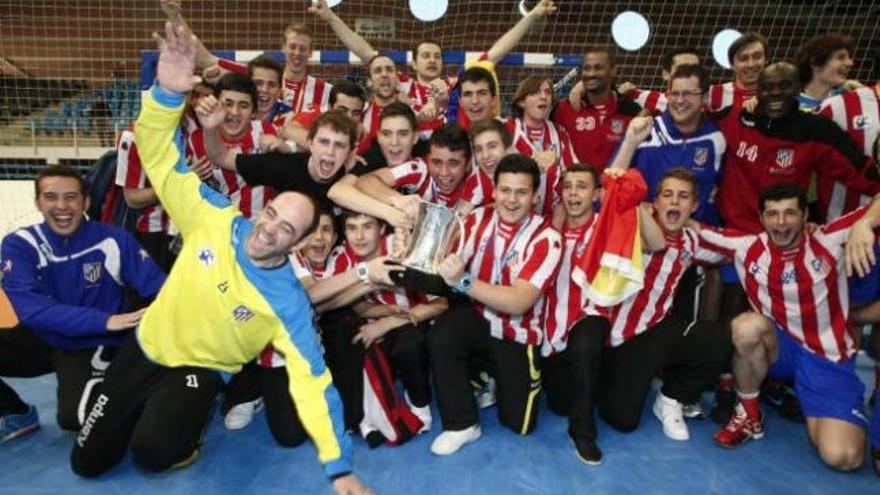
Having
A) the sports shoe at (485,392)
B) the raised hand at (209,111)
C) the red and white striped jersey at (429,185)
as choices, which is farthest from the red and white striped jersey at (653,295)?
the raised hand at (209,111)

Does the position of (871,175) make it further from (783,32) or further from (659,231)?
(783,32)

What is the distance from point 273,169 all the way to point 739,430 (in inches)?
95.9

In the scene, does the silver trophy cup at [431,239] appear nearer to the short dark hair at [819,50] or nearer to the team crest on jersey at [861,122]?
the team crest on jersey at [861,122]

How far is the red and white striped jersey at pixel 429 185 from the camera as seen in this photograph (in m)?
3.07

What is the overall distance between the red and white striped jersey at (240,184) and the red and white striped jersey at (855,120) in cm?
297

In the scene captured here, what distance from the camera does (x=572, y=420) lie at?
2711 mm

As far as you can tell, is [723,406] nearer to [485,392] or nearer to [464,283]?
[485,392]

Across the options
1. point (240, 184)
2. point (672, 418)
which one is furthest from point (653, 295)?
point (240, 184)

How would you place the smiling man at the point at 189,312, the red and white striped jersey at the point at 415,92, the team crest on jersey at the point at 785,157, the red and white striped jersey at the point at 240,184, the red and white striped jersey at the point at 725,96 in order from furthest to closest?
the red and white striped jersey at the point at 415,92 → the red and white striped jersey at the point at 725,96 → the red and white striped jersey at the point at 240,184 → the team crest on jersey at the point at 785,157 → the smiling man at the point at 189,312

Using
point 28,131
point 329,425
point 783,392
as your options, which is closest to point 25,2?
point 28,131

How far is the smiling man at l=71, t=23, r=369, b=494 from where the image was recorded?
7.34 feet

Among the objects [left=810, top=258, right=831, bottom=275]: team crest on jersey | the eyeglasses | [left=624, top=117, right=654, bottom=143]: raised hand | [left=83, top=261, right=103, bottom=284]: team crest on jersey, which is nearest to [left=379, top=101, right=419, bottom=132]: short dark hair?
[left=624, top=117, right=654, bottom=143]: raised hand

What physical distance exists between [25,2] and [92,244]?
9.58m

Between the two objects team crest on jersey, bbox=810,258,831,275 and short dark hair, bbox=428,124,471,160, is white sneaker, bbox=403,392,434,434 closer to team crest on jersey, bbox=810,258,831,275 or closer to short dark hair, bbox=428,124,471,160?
short dark hair, bbox=428,124,471,160
